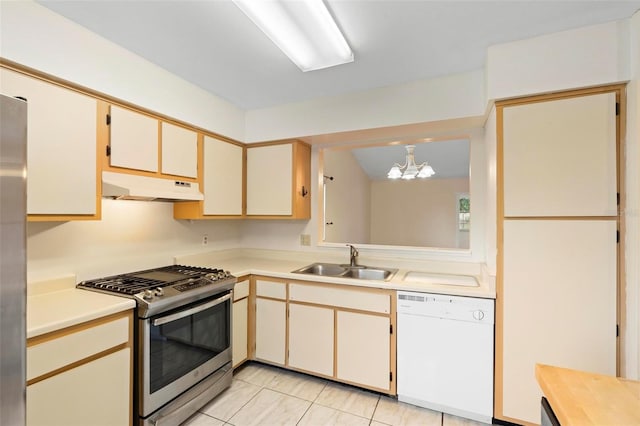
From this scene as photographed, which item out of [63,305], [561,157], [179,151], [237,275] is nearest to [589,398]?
[561,157]

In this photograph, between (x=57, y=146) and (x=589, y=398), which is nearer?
(x=589, y=398)

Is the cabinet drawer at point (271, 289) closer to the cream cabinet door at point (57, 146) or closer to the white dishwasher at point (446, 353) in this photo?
the white dishwasher at point (446, 353)

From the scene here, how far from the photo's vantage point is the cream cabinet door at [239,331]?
2.37m

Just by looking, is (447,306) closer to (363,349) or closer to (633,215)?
(363,349)

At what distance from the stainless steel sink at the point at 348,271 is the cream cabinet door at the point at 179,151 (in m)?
1.22

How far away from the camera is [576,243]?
1672mm

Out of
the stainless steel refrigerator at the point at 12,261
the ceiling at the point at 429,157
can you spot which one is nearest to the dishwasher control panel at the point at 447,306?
the stainless steel refrigerator at the point at 12,261

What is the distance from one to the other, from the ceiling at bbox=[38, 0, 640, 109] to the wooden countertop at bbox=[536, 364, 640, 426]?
1661mm

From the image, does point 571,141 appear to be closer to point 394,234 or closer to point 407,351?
point 407,351

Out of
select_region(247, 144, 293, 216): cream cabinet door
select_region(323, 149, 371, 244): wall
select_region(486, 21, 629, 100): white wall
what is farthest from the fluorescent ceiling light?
select_region(323, 149, 371, 244): wall

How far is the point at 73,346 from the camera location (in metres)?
1.37

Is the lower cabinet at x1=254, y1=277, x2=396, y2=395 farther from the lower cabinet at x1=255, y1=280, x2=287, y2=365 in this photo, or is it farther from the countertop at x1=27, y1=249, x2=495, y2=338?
the countertop at x1=27, y1=249, x2=495, y2=338

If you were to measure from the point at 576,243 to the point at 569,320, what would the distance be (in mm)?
450

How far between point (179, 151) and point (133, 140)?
Result: 0.36 meters
